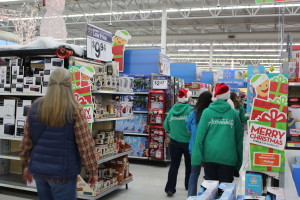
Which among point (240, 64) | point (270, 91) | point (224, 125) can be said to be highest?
point (240, 64)

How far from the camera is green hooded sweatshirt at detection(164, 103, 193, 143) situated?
4.97 m

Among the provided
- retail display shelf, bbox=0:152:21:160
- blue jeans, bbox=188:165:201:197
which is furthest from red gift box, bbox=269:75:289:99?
retail display shelf, bbox=0:152:21:160

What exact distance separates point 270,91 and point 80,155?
1.84 meters

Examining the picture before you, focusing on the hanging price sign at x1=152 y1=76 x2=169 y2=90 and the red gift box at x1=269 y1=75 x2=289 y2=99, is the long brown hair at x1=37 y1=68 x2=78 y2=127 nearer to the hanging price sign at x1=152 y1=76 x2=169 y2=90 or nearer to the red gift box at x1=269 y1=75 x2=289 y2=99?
the red gift box at x1=269 y1=75 x2=289 y2=99

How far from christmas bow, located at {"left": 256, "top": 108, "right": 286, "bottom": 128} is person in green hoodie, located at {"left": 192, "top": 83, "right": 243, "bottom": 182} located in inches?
20.5

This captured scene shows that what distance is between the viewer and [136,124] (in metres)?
7.92

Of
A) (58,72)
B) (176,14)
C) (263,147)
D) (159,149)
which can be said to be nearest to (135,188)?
(159,149)

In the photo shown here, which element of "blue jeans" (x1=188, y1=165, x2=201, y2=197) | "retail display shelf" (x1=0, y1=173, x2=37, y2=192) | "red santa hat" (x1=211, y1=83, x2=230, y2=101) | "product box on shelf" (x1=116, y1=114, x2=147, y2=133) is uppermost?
"red santa hat" (x1=211, y1=83, x2=230, y2=101)

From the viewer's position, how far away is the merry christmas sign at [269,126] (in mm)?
2939

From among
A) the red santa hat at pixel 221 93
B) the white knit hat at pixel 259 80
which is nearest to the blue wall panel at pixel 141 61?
the red santa hat at pixel 221 93

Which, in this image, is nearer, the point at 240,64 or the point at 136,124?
the point at 136,124

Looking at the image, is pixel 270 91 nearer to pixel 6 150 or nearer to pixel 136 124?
pixel 6 150

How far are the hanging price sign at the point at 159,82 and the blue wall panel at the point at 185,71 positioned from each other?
439 centimetres

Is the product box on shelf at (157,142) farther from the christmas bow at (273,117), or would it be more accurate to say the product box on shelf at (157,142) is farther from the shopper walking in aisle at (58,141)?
the shopper walking in aisle at (58,141)
